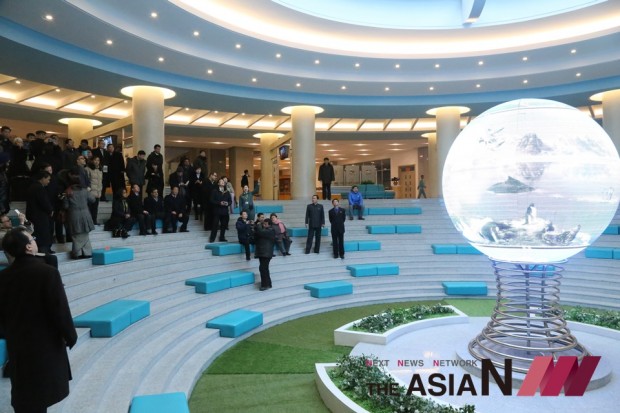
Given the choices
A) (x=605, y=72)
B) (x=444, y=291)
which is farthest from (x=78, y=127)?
(x=605, y=72)

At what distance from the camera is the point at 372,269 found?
12.4 meters

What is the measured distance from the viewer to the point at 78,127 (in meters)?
19.2

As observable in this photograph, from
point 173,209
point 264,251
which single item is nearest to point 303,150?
point 173,209

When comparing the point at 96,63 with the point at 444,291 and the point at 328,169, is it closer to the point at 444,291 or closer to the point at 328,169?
the point at 328,169

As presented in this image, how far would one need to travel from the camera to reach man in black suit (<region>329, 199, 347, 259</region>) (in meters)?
13.0

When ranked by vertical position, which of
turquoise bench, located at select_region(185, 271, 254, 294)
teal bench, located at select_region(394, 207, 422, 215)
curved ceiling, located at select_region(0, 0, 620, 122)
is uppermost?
curved ceiling, located at select_region(0, 0, 620, 122)

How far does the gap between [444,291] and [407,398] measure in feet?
23.8

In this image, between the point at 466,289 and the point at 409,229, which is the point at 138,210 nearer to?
the point at 466,289

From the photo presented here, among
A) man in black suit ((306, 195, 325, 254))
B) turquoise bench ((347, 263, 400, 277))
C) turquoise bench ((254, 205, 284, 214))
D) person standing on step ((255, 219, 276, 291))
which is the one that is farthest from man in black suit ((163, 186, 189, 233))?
turquoise bench ((347, 263, 400, 277))

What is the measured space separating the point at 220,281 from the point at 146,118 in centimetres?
760

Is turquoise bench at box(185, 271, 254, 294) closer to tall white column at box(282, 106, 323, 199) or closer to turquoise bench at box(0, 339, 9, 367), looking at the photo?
turquoise bench at box(0, 339, 9, 367)

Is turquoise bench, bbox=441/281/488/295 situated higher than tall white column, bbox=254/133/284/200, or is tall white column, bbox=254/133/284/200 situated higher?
tall white column, bbox=254/133/284/200

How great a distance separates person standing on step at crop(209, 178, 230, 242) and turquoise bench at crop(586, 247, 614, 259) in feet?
34.1

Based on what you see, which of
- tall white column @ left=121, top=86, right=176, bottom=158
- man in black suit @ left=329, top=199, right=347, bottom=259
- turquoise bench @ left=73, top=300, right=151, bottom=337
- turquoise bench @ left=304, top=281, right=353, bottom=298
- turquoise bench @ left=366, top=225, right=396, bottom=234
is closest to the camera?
turquoise bench @ left=73, top=300, right=151, bottom=337
